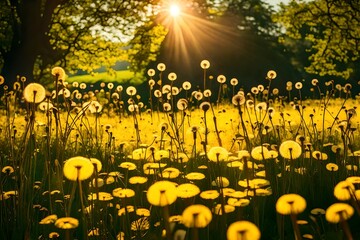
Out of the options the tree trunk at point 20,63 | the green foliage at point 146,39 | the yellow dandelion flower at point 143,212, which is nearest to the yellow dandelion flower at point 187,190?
the yellow dandelion flower at point 143,212

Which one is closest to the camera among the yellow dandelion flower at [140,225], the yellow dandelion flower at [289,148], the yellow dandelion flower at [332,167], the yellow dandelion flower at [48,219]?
the yellow dandelion flower at [48,219]

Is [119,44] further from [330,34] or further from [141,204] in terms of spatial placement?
[141,204]

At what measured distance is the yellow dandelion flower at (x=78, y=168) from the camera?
57.7 inches

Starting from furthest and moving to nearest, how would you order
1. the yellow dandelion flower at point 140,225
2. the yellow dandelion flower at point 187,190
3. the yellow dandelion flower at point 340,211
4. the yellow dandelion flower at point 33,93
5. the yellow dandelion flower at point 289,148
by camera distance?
the yellow dandelion flower at point 33,93, the yellow dandelion flower at point 289,148, the yellow dandelion flower at point 140,225, the yellow dandelion flower at point 187,190, the yellow dandelion flower at point 340,211

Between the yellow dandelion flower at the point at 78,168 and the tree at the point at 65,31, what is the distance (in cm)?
1537

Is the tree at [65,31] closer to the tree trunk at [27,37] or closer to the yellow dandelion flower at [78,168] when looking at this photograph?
the tree trunk at [27,37]

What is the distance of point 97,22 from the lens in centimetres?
1809

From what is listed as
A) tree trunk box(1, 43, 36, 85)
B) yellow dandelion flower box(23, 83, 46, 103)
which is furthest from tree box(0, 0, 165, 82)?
yellow dandelion flower box(23, 83, 46, 103)

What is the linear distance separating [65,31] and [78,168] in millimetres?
19674

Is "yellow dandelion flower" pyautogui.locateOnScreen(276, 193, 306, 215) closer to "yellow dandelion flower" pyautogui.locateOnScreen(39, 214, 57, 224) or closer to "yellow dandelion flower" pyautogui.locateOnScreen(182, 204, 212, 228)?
"yellow dandelion flower" pyautogui.locateOnScreen(182, 204, 212, 228)

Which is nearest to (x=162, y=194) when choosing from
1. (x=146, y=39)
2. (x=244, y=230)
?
(x=244, y=230)

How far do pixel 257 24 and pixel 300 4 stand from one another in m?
20.1

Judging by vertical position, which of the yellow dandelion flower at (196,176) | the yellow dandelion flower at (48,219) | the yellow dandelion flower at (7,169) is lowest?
the yellow dandelion flower at (48,219)

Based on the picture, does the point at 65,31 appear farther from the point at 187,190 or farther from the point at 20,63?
the point at 187,190
